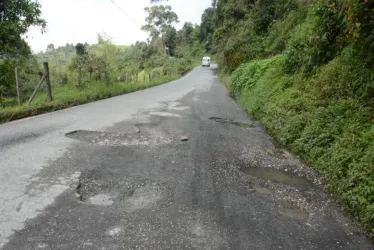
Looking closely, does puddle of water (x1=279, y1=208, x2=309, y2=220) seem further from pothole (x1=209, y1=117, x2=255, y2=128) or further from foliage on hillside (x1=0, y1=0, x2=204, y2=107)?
foliage on hillside (x1=0, y1=0, x2=204, y2=107)

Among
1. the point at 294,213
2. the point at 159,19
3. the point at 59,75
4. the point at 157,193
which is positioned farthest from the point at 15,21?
the point at 159,19

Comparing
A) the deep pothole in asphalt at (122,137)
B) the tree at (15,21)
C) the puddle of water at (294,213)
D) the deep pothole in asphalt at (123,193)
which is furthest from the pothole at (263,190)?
the tree at (15,21)

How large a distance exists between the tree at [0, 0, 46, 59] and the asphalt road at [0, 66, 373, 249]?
6.15 m

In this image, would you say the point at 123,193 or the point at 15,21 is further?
the point at 15,21

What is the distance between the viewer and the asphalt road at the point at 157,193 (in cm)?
311

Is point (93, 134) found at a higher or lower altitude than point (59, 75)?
lower

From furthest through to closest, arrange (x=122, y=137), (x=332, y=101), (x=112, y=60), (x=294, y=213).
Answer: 1. (x=112, y=60)
2. (x=122, y=137)
3. (x=332, y=101)
4. (x=294, y=213)

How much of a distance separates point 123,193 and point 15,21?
1128cm

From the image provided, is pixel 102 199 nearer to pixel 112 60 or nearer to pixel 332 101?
pixel 332 101

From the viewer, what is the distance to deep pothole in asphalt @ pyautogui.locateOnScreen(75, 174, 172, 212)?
375 cm

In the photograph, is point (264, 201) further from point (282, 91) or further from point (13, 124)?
point (13, 124)

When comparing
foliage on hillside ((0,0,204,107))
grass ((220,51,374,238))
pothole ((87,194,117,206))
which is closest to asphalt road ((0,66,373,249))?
pothole ((87,194,117,206))

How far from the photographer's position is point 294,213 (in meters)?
3.75

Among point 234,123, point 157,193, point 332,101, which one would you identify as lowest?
point 157,193
